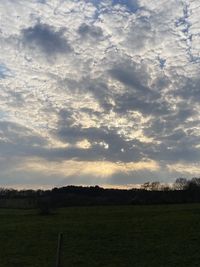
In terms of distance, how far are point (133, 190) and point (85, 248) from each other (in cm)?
12172

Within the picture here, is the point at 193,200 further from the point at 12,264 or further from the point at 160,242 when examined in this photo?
the point at 12,264

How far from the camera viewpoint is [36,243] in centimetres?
3388

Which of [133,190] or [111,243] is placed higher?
[133,190]

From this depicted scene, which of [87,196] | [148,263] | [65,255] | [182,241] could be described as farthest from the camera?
[87,196]

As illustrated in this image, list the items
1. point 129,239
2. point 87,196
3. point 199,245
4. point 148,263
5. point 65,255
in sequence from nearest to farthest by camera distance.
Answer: point 148,263 → point 65,255 → point 199,245 → point 129,239 → point 87,196

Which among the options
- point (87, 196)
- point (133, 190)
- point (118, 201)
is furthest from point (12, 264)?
point (133, 190)

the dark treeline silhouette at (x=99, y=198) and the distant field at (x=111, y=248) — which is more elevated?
the dark treeline silhouette at (x=99, y=198)

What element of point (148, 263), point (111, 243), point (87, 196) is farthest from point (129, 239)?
point (87, 196)

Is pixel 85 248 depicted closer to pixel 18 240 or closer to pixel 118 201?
pixel 18 240

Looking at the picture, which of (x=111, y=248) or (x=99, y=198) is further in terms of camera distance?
(x=99, y=198)

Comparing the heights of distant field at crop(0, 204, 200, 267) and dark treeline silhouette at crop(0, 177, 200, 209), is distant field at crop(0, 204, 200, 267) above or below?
below

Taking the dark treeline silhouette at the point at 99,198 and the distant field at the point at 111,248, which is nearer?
the distant field at the point at 111,248

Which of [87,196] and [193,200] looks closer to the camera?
[193,200]

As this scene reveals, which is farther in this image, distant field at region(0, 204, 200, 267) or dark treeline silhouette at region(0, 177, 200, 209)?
dark treeline silhouette at region(0, 177, 200, 209)
